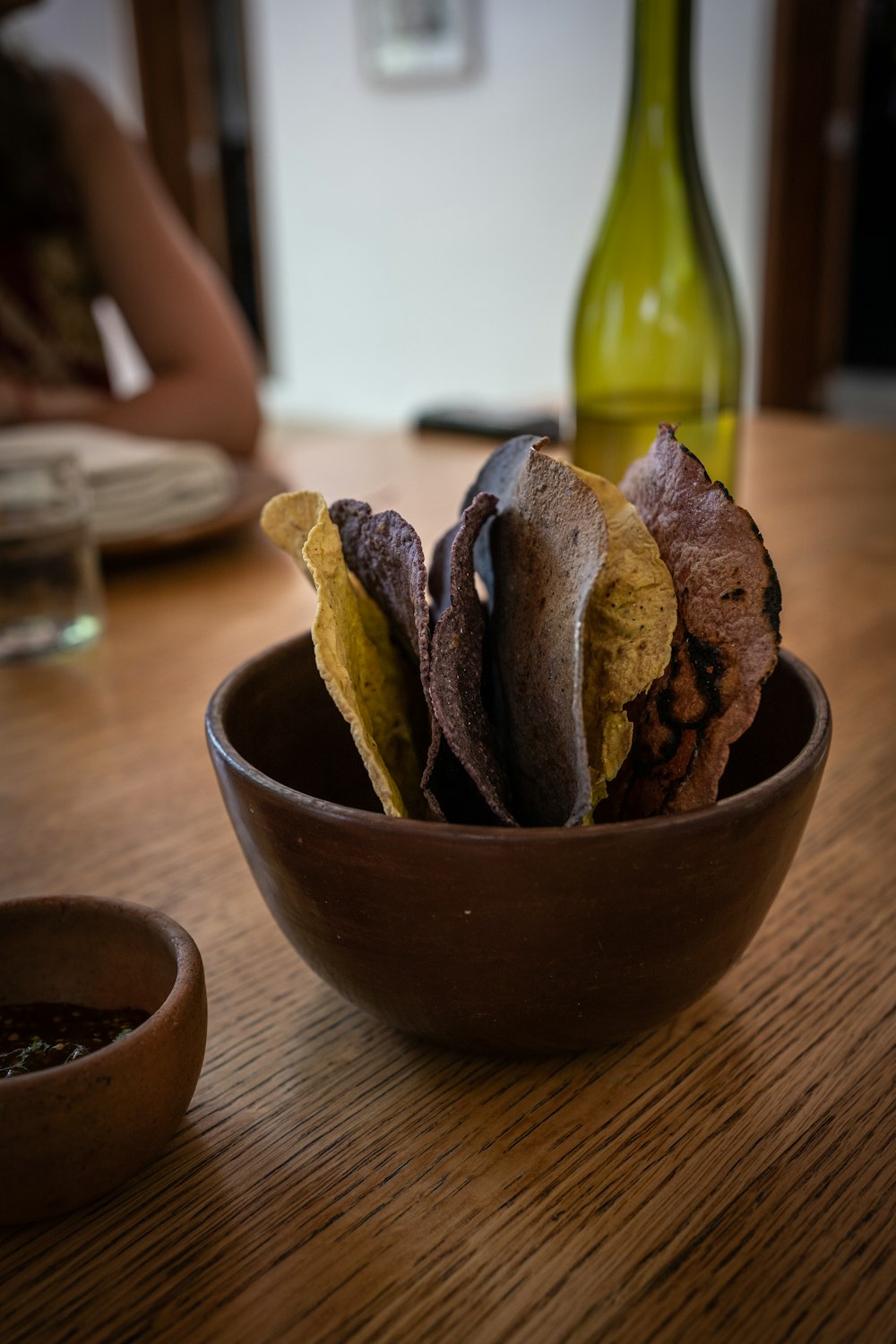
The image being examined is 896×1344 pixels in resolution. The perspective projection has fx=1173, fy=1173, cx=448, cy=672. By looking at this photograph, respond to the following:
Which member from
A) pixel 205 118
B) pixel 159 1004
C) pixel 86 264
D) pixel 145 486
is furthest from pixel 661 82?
pixel 205 118

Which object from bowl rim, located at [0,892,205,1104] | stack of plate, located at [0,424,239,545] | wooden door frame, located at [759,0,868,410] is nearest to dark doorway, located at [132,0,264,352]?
wooden door frame, located at [759,0,868,410]

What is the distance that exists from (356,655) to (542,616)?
7 cm

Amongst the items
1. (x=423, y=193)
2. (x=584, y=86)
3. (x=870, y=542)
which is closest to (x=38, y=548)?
(x=870, y=542)

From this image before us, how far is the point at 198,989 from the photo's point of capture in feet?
1.15

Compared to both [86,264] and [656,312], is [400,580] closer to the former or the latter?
[656,312]

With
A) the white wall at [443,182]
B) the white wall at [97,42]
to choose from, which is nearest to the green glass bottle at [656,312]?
the white wall at [443,182]

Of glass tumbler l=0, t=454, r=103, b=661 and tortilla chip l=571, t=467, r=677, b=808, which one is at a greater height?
tortilla chip l=571, t=467, r=677, b=808

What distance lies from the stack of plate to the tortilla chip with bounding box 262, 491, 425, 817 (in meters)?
0.62

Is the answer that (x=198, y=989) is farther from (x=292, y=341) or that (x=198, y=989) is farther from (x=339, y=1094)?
(x=292, y=341)

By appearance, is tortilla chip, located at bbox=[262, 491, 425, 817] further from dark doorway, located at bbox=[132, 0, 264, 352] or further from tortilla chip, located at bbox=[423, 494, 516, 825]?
dark doorway, located at bbox=[132, 0, 264, 352]

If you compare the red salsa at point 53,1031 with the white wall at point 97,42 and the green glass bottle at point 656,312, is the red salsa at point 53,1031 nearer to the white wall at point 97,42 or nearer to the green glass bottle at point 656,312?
the green glass bottle at point 656,312

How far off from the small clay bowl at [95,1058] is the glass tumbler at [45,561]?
19.0 inches

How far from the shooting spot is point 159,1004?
14.8 inches

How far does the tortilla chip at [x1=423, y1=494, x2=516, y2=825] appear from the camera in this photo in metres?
0.35
